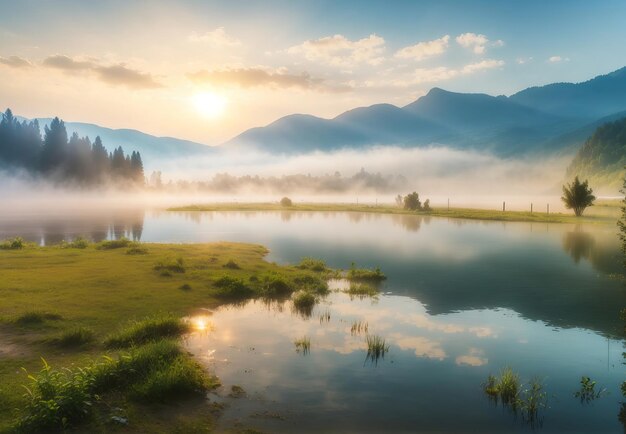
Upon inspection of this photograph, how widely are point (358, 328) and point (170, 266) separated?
23.3 m

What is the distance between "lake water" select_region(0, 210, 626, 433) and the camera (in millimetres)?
18141

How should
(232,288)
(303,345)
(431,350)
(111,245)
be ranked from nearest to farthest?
(431,350)
(303,345)
(232,288)
(111,245)

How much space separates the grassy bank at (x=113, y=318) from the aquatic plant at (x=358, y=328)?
10.5 m

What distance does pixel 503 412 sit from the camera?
18578 millimetres

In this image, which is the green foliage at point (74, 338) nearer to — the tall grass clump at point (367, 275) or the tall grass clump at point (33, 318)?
the tall grass clump at point (33, 318)

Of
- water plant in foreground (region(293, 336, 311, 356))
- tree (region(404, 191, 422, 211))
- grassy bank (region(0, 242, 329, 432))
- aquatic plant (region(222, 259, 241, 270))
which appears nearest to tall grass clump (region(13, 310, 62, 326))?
grassy bank (region(0, 242, 329, 432))

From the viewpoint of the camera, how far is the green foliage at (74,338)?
23000 mm

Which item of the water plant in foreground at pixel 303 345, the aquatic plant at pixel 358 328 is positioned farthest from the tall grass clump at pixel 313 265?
the water plant in foreground at pixel 303 345

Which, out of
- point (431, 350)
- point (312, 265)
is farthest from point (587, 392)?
point (312, 265)

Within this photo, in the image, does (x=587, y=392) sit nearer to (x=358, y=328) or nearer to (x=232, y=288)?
(x=358, y=328)

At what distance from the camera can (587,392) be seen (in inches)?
795

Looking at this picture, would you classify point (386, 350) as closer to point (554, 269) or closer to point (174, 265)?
point (174, 265)

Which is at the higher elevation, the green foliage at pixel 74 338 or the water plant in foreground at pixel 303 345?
the green foliage at pixel 74 338

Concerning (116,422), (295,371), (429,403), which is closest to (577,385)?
(429,403)
